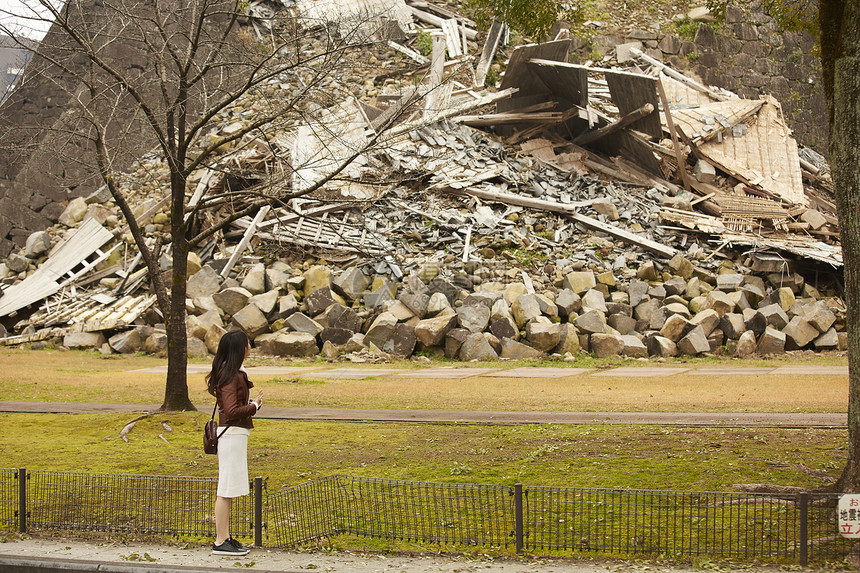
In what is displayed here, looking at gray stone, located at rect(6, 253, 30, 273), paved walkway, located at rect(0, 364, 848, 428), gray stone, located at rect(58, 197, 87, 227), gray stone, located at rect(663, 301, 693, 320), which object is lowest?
paved walkway, located at rect(0, 364, 848, 428)

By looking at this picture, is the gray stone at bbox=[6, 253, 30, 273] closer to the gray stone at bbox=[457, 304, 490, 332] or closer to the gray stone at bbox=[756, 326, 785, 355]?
the gray stone at bbox=[457, 304, 490, 332]

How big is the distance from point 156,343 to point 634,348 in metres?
13.0

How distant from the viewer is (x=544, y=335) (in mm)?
20719

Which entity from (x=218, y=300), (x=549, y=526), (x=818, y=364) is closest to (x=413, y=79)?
(x=218, y=300)

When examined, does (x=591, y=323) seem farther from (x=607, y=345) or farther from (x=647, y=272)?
(x=647, y=272)

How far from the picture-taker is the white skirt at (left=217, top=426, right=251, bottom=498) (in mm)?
6035

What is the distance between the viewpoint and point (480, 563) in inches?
229

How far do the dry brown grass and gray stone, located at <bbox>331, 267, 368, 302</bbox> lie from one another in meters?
5.70

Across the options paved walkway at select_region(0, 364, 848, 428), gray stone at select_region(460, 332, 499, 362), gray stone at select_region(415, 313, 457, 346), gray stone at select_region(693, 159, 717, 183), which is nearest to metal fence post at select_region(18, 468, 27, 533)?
paved walkway at select_region(0, 364, 848, 428)

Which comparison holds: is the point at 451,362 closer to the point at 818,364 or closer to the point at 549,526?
the point at 818,364

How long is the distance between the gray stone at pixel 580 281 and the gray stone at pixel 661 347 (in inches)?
114

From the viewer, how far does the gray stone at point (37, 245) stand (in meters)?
29.5

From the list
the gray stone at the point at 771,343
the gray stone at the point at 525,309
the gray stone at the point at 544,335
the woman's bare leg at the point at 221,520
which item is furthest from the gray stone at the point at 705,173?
the woman's bare leg at the point at 221,520

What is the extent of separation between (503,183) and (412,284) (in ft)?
23.5
